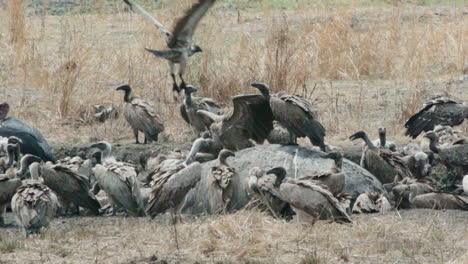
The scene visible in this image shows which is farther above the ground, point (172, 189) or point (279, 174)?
point (279, 174)

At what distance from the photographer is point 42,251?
306 inches

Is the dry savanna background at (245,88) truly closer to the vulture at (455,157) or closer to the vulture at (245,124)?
the vulture at (455,157)

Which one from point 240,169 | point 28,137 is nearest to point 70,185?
point 240,169

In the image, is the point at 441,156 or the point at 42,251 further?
the point at 441,156

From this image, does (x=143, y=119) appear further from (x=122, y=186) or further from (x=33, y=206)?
(x=33, y=206)

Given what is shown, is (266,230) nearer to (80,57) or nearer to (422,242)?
(422,242)

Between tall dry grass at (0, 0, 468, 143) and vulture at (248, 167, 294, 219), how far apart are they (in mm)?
4076

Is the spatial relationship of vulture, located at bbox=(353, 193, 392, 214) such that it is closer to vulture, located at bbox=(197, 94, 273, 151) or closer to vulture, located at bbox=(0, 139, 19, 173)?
vulture, located at bbox=(197, 94, 273, 151)

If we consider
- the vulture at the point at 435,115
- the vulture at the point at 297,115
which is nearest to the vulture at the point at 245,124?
the vulture at the point at 297,115

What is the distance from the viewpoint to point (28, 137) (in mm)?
11992

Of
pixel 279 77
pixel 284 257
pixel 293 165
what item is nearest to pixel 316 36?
pixel 279 77

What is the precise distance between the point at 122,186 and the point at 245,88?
5.10 metres

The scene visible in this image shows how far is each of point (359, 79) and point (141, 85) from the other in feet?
10.7

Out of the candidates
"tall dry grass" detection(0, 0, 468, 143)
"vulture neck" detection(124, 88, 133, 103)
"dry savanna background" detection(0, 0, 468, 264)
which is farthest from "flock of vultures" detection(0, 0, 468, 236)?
"tall dry grass" detection(0, 0, 468, 143)
